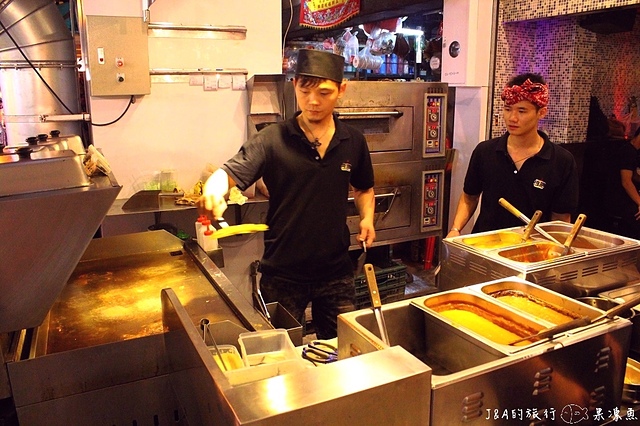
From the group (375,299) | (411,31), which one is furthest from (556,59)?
(375,299)

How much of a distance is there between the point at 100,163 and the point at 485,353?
4.07 feet

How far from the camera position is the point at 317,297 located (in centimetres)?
256

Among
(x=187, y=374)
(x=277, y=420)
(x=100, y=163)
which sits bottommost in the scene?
(x=187, y=374)

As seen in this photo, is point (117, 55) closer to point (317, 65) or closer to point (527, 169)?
point (317, 65)

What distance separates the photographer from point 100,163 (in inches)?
64.0

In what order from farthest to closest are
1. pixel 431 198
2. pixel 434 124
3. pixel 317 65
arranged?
pixel 431 198 → pixel 434 124 → pixel 317 65

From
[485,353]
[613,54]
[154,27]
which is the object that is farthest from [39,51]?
[613,54]

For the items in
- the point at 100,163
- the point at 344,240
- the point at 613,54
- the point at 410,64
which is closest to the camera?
the point at 100,163

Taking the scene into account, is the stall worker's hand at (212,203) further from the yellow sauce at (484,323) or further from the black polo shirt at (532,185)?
the black polo shirt at (532,185)

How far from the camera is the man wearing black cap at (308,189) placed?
2.39 meters

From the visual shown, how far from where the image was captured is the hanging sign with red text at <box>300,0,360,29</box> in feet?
16.3

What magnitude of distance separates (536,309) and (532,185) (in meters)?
1.35

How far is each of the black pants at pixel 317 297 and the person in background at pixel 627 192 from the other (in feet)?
11.7

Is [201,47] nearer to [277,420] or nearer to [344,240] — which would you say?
[344,240]
